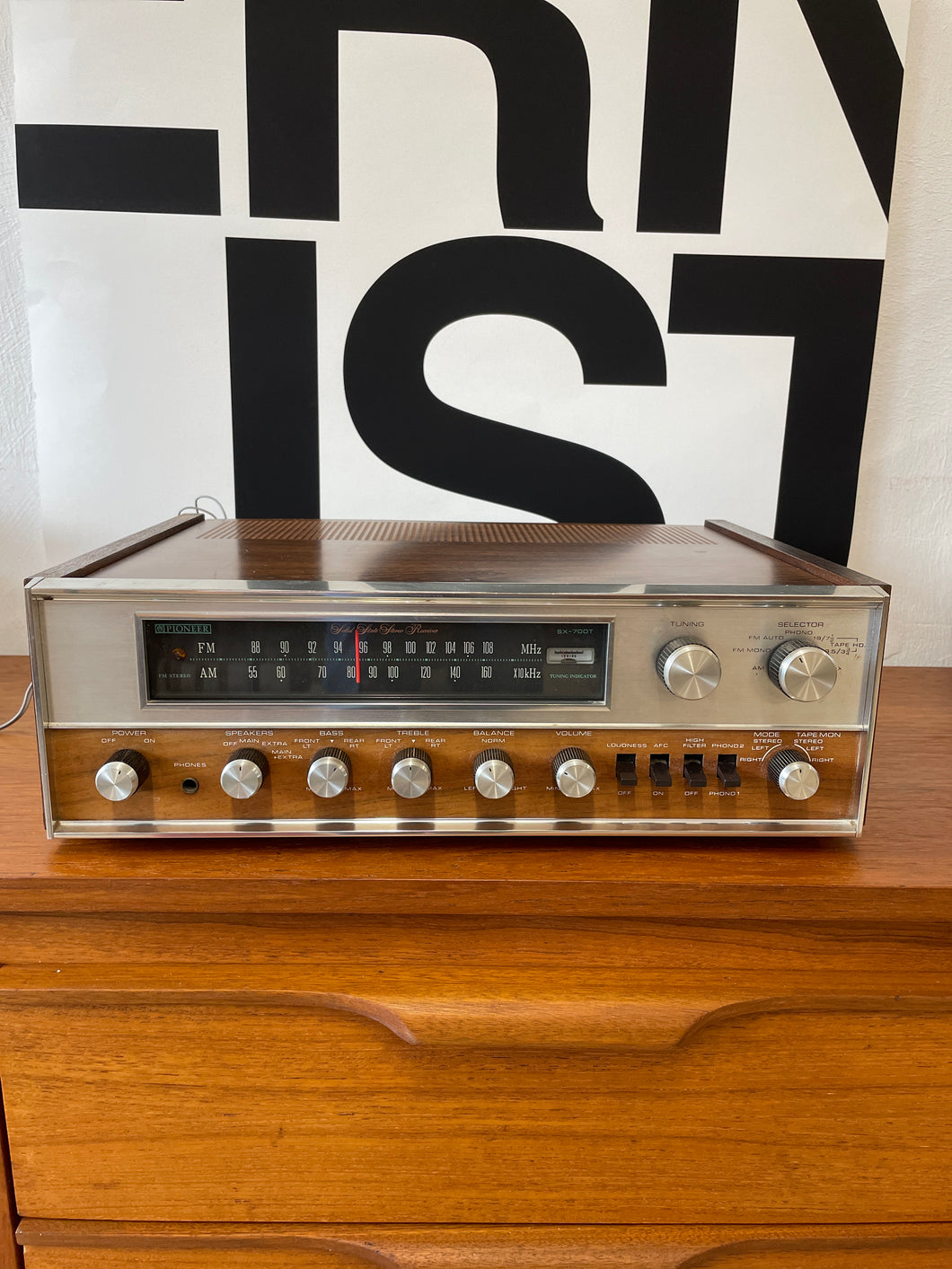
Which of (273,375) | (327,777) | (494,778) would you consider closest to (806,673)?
(494,778)

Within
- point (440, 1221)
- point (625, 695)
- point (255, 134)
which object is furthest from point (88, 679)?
point (255, 134)

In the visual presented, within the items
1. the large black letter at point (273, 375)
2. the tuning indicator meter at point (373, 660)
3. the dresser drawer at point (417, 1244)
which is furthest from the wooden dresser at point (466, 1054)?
the large black letter at point (273, 375)

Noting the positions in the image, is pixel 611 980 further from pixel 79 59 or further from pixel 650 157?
pixel 79 59

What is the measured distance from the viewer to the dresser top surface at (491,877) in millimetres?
587

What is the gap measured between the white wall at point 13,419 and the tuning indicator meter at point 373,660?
0.66m

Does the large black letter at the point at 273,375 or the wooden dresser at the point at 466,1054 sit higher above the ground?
the large black letter at the point at 273,375

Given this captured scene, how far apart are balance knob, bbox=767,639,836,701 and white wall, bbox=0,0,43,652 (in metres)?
0.98

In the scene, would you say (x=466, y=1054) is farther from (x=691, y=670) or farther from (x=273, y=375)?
(x=273, y=375)

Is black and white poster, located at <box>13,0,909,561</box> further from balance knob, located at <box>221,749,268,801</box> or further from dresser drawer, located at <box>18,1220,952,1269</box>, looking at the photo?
dresser drawer, located at <box>18,1220,952,1269</box>

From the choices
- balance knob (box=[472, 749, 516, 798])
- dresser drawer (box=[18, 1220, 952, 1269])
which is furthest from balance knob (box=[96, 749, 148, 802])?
dresser drawer (box=[18, 1220, 952, 1269])

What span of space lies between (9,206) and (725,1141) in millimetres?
1267

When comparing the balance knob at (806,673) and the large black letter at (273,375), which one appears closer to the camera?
the balance knob at (806,673)

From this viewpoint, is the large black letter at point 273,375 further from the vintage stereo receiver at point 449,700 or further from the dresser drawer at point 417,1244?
the dresser drawer at point 417,1244

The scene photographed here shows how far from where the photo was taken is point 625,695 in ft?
1.99
